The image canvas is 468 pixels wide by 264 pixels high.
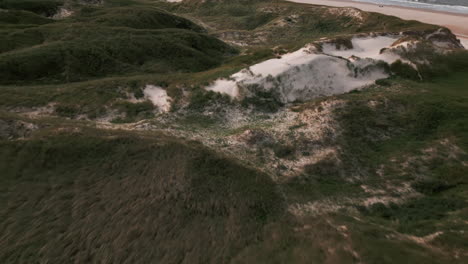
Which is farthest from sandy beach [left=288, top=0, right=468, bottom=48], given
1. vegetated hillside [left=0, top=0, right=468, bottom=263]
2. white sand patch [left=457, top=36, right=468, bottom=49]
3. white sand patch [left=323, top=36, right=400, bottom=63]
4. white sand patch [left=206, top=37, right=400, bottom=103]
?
vegetated hillside [left=0, top=0, right=468, bottom=263]

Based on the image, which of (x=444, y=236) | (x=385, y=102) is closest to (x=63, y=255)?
(x=444, y=236)

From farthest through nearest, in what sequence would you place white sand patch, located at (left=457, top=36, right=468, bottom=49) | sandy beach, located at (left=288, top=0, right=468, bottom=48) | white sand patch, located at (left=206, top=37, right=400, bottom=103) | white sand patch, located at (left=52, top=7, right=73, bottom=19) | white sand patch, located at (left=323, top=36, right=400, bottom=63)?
1. sandy beach, located at (left=288, top=0, right=468, bottom=48)
2. white sand patch, located at (left=457, top=36, right=468, bottom=49)
3. white sand patch, located at (left=52, top=7, right=73, bottom=19)
4. white sand patch, located at (left=323, top=36, right=400, bottom=63)
5. white sand patch, located at (left=206, top=37, right=400, bottom=103)

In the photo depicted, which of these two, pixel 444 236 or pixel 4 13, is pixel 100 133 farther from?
pixel 4 13

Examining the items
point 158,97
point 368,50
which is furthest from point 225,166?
point 368,50

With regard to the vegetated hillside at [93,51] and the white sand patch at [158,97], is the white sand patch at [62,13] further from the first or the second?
the white sand patch at [158,97]

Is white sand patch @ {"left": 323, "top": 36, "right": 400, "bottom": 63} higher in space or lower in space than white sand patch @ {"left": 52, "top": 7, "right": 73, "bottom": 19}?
lower

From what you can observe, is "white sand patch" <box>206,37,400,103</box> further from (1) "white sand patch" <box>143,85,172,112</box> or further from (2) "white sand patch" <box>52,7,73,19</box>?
(2) "white sand patch" <box>52,7,73,19</box>

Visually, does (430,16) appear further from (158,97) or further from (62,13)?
(62,13)
